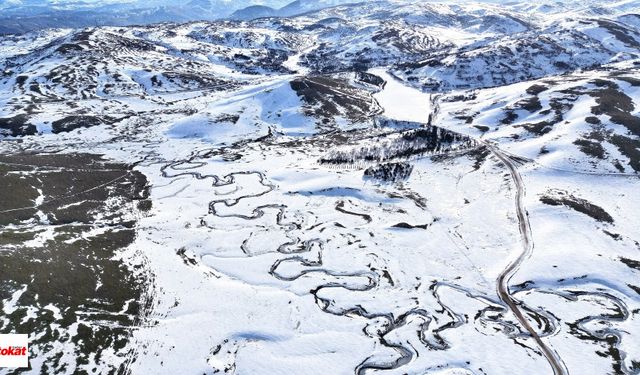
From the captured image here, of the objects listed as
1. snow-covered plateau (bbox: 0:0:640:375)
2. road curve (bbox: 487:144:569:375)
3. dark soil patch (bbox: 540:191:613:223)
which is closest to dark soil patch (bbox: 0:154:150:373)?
snow-covered plateau (bbox: 0:0:640:375)

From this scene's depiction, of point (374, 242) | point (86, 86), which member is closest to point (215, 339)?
→ point (374, 242)

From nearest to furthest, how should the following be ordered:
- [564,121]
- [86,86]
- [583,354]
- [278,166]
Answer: [583,354]
[278,166]
[564,121]
[86,86]

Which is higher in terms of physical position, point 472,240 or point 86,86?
point 86,86

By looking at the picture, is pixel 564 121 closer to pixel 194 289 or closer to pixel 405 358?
pixel 405 358

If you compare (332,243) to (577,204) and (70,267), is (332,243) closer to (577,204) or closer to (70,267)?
(70,267)

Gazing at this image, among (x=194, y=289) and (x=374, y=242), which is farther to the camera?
(x=374, y=242)

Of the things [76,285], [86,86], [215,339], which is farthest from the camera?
[86,86]

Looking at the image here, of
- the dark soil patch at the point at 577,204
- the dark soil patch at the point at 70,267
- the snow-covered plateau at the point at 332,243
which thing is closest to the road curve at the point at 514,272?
the snow-covered plateau at the point at 332,243
